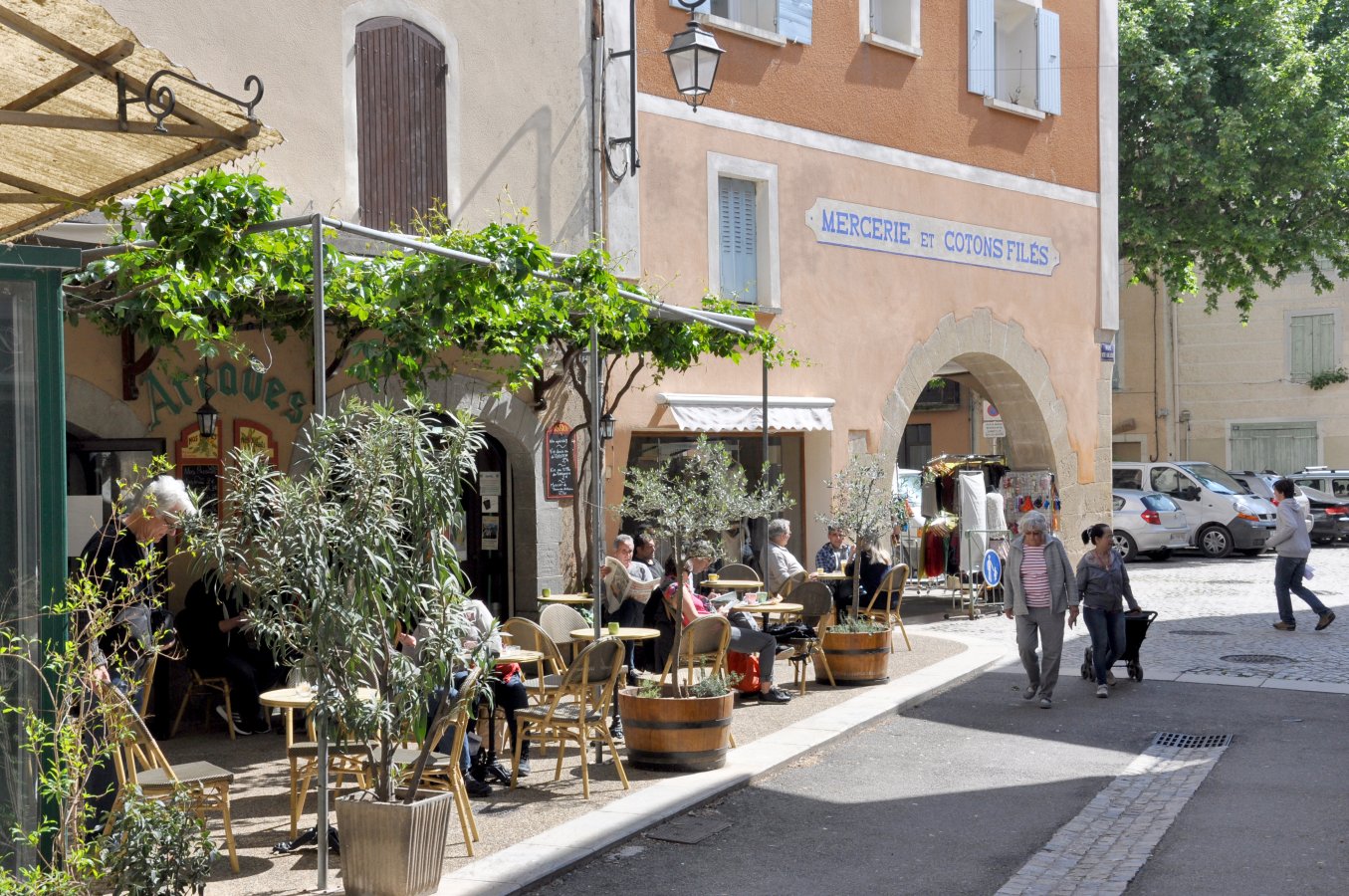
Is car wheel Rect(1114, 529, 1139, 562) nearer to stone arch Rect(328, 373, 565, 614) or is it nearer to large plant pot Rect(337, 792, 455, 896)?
stone arch Rect(328, 373, 565, 614)

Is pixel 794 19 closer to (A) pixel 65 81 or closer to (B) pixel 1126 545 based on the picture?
(A) pixel 65 81

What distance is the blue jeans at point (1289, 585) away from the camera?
14.7m

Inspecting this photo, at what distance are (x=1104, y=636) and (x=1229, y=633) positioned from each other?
13.8ft

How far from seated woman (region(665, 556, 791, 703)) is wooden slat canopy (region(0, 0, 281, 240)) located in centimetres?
525

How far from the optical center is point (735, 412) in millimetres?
14727

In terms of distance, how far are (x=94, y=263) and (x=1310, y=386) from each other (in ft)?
109

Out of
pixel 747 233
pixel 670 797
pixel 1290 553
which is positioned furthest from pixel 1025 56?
pixel 670 797

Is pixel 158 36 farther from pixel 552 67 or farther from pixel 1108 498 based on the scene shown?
pixel 1108 498

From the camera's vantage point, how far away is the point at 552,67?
1349 cm

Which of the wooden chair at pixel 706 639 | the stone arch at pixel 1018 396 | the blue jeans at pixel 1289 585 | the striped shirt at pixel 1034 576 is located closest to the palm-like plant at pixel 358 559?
the wooden chair at pixel 706 639

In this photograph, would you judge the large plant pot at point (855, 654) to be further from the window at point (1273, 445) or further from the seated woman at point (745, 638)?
the window at point (1273, 445)

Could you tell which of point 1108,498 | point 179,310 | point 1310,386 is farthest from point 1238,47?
point 179,310

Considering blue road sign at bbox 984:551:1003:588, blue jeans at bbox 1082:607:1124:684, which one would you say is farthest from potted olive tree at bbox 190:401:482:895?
blue road sign at bbox 984:551:1003:588

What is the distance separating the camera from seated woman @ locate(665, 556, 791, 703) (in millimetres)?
10248
